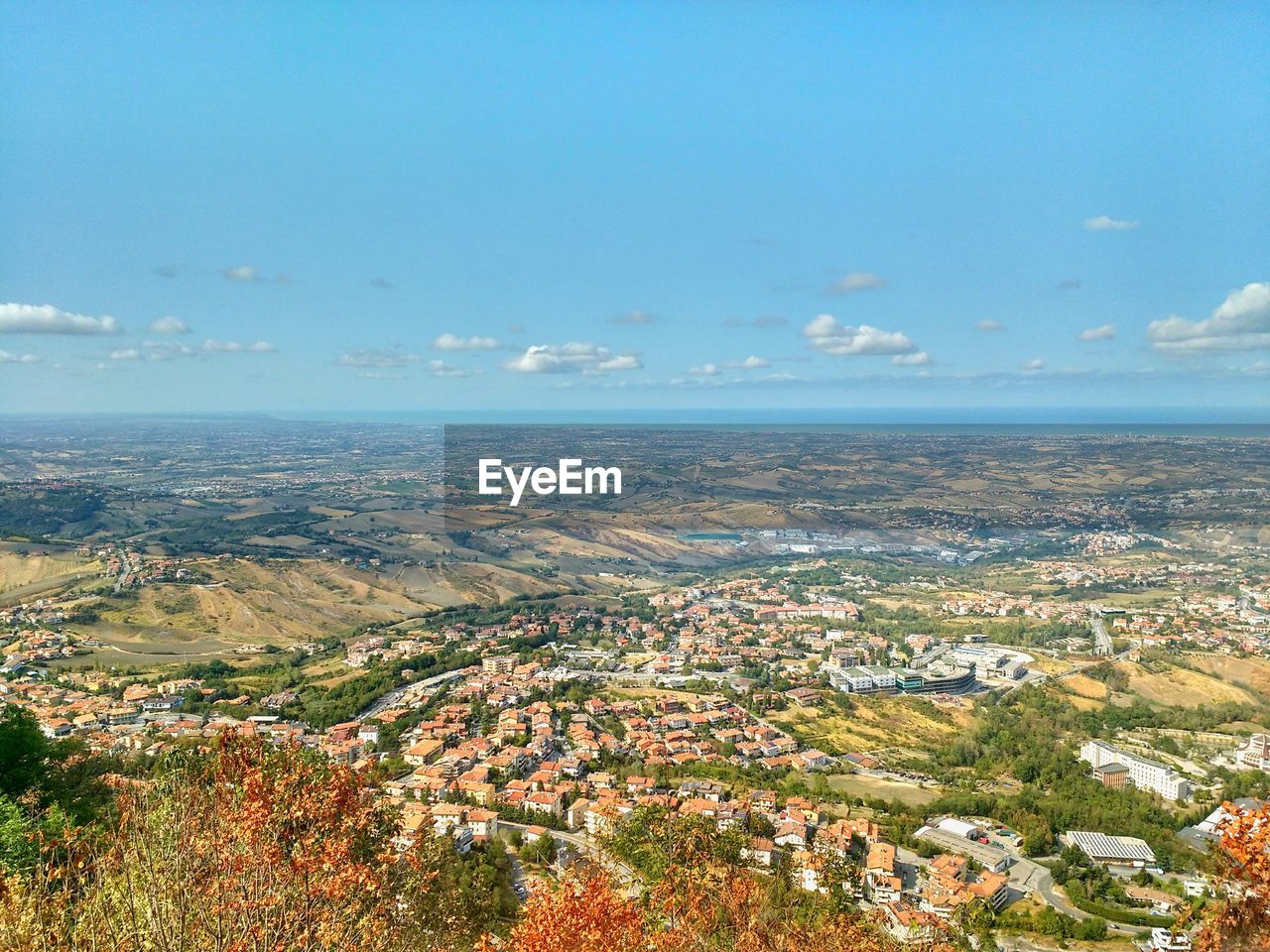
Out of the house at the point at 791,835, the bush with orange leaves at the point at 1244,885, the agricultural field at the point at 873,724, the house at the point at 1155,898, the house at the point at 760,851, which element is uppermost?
the bush with orange leaves at the point at 1244,885

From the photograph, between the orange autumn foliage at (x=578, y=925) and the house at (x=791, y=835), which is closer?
the orange autumn foliage at (x=578, y=925)

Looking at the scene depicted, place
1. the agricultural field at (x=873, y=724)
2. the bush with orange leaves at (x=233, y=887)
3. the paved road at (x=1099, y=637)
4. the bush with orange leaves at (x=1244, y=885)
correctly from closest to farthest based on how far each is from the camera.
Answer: the bush with orange leaves at (x=1244, y=885)
the bush with orange leaves at (x=233, y=887)
the agricultural field at (x=873, y=724)
the paved road at (x=1099, y=637)

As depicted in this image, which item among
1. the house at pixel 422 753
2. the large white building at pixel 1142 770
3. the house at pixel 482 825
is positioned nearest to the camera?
the house at pixel 482 825

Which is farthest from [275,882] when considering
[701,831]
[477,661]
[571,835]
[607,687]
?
[477,661]

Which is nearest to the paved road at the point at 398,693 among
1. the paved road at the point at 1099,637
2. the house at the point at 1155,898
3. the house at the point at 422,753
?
the house at the point at 422,753

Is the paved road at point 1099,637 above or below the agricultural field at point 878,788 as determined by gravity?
above

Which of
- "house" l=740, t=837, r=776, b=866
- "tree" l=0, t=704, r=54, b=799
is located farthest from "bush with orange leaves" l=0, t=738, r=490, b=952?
"house" l=740, t=837, r=776, b=866

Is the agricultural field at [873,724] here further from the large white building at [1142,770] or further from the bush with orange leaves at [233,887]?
the bush with orange leaves at [233,887]
